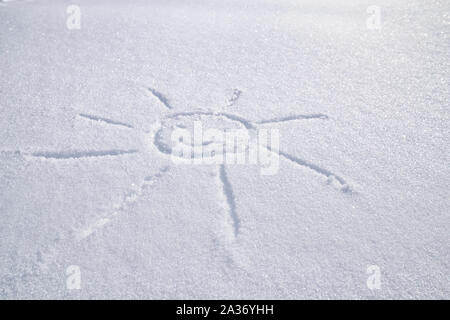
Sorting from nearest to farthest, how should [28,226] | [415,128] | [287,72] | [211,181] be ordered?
[28,226]
[211,181]
[415,128]
[287,72]

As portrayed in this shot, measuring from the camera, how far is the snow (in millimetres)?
908

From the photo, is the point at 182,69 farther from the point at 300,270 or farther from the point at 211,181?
the point at 300,270

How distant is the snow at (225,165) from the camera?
35.7 inches

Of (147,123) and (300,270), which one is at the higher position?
(147,123)

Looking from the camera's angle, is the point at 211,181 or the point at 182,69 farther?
the point at 182,69

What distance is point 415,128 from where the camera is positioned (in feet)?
4.24

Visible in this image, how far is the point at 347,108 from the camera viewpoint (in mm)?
1371

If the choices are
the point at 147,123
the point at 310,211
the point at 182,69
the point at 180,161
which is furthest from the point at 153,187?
the point at 182,69

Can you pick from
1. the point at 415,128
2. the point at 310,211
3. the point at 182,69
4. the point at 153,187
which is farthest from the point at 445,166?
the point at 182,69

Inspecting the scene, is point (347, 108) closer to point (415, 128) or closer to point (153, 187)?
point (415, 128)

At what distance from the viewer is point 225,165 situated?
1.15 metres

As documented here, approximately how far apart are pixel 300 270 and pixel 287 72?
2.89ft
